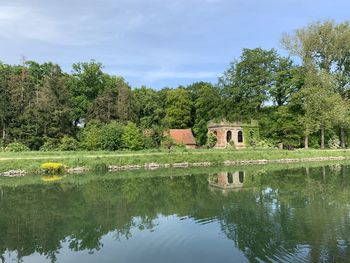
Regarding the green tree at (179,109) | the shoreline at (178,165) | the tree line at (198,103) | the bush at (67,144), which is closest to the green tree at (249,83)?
the tree line at (198,103)

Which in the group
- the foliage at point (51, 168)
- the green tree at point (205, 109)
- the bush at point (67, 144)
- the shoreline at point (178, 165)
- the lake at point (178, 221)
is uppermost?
the green tree at point (205, 109)

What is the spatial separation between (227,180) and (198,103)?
3096cm

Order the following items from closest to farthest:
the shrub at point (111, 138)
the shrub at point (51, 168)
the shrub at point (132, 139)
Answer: the shrub at point (51, 168) → the shrub at point (111, 138) → the shrub at point (132, 139)

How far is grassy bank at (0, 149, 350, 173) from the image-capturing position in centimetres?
3012

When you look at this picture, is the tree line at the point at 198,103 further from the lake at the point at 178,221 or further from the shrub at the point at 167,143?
the lake at the point at 178,221

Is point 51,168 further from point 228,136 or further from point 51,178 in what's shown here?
point 228,136

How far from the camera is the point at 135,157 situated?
3356cm

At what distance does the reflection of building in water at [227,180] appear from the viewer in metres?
22.9

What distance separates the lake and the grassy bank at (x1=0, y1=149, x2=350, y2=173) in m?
6.62

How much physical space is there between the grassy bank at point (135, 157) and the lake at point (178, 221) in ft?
21.7

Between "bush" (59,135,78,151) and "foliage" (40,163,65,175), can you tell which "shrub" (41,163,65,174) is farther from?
"bush" (59,135,78,151)

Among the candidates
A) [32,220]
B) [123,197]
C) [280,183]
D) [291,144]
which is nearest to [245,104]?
[291,144]

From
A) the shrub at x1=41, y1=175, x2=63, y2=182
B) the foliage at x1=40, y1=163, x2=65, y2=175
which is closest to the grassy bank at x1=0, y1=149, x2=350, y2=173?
the foliage at x1=40, y1=163, x2=65, y2=175

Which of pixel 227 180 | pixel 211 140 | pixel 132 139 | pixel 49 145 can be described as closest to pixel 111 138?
pixel 132 139
